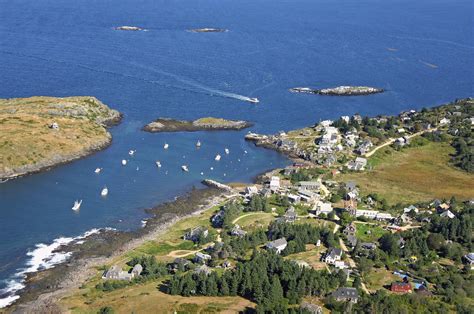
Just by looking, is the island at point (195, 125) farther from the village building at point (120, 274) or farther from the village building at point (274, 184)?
the village building at point (120, 274)

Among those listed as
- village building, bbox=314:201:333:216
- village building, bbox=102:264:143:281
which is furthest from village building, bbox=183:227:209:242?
village building, bbox=314:201:333:216

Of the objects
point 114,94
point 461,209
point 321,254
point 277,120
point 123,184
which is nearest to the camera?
point 321,254

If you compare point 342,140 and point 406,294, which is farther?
point 342,140

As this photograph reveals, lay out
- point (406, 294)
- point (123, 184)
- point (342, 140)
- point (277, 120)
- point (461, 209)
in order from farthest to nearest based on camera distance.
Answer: point (277, 120) → point (342, 140) → point (123, 184) → point (461, 209) → point (406, 294)

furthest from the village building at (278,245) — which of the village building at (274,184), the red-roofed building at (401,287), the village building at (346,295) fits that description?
the village building at (274,184)

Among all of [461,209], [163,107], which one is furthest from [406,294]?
[163,107]

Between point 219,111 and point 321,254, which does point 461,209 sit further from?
point 219,111
